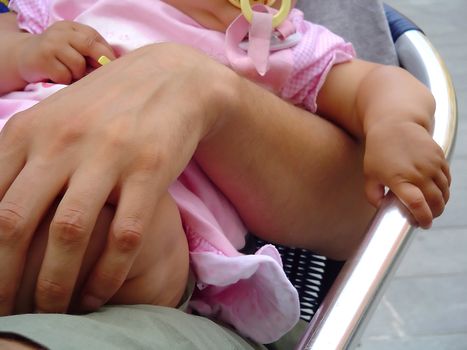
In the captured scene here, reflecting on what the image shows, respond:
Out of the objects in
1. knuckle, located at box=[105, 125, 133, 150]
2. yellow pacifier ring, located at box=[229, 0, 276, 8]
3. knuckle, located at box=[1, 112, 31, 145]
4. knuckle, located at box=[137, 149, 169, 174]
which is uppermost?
knuckle, located at box=[105, 125, 133, 150]

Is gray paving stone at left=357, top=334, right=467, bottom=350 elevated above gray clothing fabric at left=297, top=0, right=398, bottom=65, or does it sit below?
below

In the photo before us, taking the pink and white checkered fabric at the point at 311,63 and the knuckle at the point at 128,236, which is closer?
the knuckle at the point at 128,236

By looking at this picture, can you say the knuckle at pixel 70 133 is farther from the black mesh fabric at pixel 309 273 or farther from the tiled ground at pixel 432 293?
the tiled ground at pixel 432 293

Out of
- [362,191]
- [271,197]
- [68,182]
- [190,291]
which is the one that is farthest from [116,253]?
[362,191]

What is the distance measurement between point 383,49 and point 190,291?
19.5 inches

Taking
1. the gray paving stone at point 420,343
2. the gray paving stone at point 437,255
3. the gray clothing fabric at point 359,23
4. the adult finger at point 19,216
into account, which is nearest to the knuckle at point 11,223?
the adult finger at point 19,216

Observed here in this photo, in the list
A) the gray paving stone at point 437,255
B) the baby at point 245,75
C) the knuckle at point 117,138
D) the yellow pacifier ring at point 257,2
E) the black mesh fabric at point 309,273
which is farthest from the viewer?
the gray paving stone at point 437,255

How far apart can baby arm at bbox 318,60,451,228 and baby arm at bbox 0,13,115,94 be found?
0.26 m

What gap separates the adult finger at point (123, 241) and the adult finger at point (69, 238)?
15mm

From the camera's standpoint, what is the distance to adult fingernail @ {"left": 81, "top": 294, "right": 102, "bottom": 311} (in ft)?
1.58

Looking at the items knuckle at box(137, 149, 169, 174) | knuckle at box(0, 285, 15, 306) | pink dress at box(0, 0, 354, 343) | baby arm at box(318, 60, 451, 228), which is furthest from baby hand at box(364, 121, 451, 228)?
knuckle at box(0, 285, 15, 306)

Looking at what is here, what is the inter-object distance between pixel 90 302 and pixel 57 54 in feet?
1.03

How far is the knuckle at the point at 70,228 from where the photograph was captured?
44cm

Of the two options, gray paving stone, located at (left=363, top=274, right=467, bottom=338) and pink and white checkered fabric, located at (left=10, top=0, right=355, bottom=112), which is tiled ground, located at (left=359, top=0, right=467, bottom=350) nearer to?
gray paving stone, located at (left=363, top=274, right=467, bottom=338)
